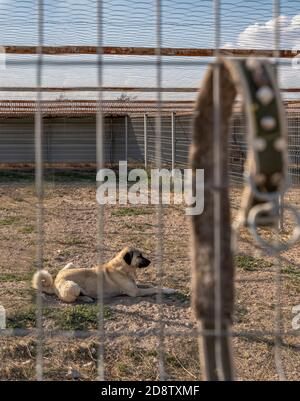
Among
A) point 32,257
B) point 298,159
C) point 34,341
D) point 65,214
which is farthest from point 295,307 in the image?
point 298,159

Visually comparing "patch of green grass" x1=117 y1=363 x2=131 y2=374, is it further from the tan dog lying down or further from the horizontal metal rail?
the horizontal metal rail

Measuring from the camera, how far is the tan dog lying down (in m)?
5.96

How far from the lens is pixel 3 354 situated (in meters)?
4.36

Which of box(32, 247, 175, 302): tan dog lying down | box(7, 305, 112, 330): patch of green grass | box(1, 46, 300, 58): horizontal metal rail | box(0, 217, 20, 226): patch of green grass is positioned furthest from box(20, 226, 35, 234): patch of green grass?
box(7, 305, 112, 330): patch of green grass

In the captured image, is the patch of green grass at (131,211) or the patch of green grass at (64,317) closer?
the patch of green grass at (64,317)

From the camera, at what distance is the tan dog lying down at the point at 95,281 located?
5.96m

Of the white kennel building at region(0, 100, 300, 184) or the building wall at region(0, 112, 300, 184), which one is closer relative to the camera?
the white kennel building at region(0, 100, 300, 184)

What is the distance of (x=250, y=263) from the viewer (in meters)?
7.24

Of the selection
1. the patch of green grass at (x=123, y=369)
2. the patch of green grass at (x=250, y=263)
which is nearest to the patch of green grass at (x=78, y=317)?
the patch of green grass at (x=123, y=369)

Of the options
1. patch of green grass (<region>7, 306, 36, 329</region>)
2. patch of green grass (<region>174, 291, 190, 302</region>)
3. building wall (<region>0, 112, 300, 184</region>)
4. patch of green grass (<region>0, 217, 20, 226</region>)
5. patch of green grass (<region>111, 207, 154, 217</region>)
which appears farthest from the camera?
building wall (<region>0, 112, 300, 184</region>)

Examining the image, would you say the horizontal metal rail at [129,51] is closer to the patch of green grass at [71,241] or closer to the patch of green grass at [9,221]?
the patch of green grass at [71,241]

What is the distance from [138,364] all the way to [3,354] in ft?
2.95

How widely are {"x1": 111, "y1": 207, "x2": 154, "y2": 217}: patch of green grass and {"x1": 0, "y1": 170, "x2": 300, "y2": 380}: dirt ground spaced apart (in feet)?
0.31

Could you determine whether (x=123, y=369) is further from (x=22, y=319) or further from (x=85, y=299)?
(x=85, y=299)
